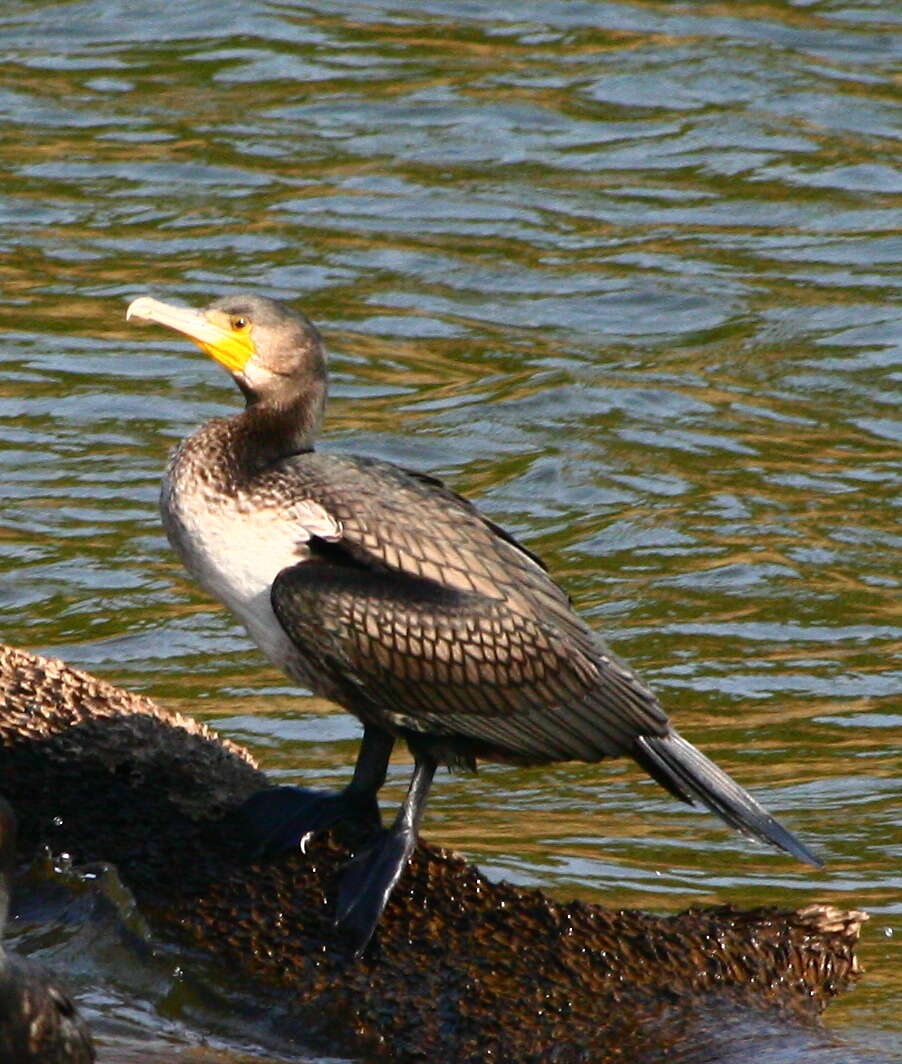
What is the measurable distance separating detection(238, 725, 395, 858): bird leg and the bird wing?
0.64ft

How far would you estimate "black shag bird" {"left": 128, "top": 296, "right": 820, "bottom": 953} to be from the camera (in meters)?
6.23

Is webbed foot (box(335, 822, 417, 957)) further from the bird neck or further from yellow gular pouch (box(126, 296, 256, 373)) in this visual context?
yellow gular pouch (box(126, 296, 256, 373))

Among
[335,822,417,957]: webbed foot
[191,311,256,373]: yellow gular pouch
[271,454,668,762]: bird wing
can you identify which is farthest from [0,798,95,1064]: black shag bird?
[191,311,256,373]: yellow gular pouch

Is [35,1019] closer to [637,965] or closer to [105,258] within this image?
[637,965]

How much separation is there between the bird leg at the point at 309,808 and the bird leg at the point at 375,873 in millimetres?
148

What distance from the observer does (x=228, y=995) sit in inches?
243

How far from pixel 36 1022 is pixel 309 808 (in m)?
1.26

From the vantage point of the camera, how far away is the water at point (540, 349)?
8.34 meters

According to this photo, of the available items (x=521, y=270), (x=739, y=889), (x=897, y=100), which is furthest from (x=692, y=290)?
(x=739, y=889)

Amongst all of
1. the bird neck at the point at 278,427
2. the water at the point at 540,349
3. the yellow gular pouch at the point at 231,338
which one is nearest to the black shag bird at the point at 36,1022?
the water at the point at 540,349

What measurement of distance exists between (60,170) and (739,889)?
24.6 ft

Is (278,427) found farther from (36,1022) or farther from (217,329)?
(36,1022)

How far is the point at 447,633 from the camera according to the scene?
6.30m

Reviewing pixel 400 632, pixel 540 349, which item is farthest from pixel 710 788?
pixel 540 349
